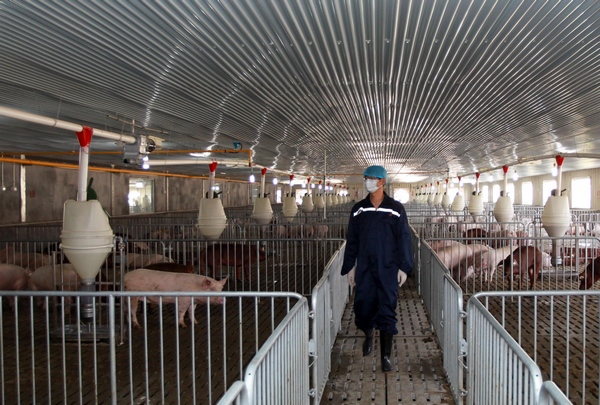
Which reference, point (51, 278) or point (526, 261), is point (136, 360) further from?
point (526, 261)

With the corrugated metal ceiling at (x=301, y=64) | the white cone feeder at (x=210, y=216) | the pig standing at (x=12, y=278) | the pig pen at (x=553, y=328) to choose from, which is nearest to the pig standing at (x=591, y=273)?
the pig pen at (x=553, y=328)

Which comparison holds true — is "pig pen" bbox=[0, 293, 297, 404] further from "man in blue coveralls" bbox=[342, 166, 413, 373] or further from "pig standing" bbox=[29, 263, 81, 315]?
"man in blue coveralls" bbox=[342, 166, 413, 373]

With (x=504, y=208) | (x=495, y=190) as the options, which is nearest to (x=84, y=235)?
(x=504, y=208)

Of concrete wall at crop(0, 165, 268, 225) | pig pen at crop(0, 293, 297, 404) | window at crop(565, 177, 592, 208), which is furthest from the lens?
window at crop(565, 177, 592, 208)

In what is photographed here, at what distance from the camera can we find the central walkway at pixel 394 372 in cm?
464

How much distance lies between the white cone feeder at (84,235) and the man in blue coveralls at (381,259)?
2846 mm

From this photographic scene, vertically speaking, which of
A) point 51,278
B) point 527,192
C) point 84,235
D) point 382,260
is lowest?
point 51,278

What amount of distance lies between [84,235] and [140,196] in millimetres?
18681

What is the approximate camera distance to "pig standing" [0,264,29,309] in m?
8.02

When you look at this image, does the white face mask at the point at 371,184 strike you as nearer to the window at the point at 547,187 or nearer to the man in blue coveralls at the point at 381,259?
the man in blue coveralls at the point at 381,259

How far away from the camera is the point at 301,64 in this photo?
5590 mm

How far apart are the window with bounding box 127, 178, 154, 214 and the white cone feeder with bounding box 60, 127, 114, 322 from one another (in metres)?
17.2

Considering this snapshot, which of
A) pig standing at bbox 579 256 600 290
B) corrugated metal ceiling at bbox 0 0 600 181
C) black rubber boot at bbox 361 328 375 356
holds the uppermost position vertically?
corrugated metal ceiling at bbox 0 0 600 181

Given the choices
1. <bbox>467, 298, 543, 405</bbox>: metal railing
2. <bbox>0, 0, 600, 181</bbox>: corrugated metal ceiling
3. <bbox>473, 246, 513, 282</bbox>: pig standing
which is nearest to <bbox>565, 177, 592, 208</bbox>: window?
<bbox>0, 0, 600, 181</bbox>: corrugated metal ceiling
